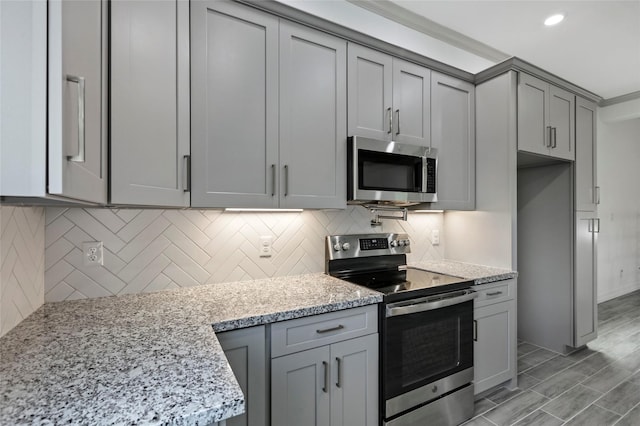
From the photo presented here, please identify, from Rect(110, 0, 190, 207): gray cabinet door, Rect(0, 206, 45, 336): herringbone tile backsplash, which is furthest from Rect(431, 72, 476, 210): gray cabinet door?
Rect(0, 206, 45, 336): herringbone tile backsplash

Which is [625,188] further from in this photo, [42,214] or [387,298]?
[42,214]

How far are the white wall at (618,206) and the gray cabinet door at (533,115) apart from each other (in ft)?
8.90

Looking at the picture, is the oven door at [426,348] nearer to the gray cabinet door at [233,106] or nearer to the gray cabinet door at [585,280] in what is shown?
the gray cabinet door at [233,106]

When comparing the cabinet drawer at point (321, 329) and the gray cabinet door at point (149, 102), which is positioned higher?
the gray cabinet door at point (149, 102)

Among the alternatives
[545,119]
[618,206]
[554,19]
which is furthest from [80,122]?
[618,206]

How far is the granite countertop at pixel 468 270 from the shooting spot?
6.83 feet

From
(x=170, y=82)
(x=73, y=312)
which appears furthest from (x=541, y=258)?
(x=73, y=312)

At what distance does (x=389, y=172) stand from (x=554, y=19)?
6.27 ft

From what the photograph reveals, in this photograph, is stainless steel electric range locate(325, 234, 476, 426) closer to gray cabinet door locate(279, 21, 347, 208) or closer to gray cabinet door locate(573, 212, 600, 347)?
gray cabinet door locate(279, 21, 347, 208)

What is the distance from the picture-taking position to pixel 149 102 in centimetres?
123

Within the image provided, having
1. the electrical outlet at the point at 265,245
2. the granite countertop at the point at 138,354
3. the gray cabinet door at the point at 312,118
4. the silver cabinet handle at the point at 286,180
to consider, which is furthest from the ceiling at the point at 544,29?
the granite countertop at the point at 138,354

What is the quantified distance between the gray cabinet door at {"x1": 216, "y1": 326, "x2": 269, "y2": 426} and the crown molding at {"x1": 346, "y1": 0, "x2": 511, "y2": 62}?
231 centimetres

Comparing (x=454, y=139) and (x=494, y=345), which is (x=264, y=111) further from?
(x=494, y=345)

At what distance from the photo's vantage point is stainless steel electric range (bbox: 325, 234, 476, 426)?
1637 mm
